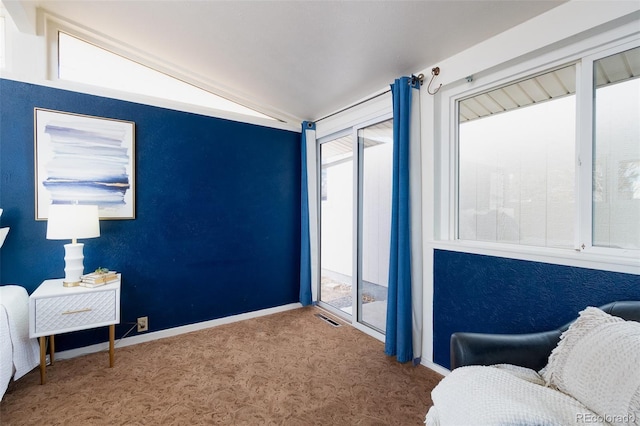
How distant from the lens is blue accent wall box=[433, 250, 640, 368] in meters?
1.43

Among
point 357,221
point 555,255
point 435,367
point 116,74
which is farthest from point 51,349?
point 555,255

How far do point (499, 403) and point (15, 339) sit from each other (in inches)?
107

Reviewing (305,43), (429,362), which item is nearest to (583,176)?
(429,362)

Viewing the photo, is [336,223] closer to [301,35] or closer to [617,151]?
[301,35]

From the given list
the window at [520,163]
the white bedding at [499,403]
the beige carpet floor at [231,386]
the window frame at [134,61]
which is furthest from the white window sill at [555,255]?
the window frame at [134,61]

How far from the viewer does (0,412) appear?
1.68m

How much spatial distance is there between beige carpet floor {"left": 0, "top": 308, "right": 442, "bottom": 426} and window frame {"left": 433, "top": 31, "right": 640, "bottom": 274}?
1.08 m

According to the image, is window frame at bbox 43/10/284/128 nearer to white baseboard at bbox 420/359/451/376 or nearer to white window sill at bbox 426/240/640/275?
white window sill at bbox 426/240/640/275

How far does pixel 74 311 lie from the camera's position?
2.02m

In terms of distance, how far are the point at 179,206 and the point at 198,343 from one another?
51.4 inches

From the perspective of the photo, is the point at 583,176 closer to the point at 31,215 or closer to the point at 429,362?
the point at 429,362

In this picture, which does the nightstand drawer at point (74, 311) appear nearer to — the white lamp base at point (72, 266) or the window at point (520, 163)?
the white lamp base at point (72, 266)

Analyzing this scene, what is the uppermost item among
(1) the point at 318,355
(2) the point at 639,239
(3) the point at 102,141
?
(3) the point at 102,141

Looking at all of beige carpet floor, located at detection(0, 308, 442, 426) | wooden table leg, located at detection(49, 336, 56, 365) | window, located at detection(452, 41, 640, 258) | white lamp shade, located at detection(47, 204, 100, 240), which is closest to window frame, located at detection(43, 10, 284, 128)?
white lamp shade, located at detection(47, 204, 100, 240)
